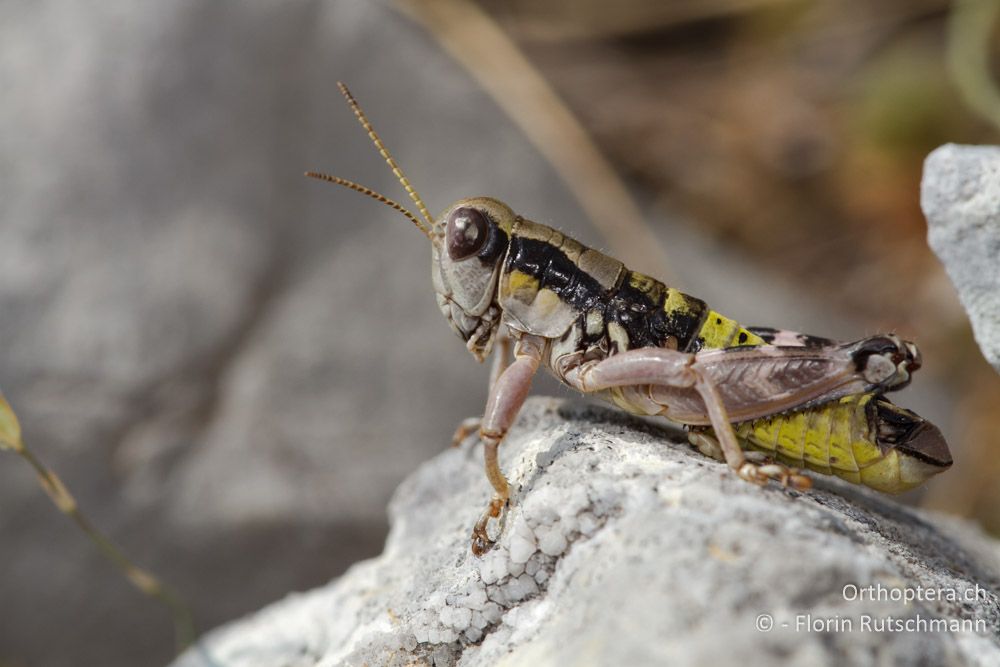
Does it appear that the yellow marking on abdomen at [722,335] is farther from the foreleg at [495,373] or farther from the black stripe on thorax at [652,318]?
Result: the foreleg at [495,373]

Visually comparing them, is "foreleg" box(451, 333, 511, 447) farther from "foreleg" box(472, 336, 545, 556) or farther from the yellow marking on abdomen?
the yellow marking on abdomen

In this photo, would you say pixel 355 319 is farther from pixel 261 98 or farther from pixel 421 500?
pixel 421 500

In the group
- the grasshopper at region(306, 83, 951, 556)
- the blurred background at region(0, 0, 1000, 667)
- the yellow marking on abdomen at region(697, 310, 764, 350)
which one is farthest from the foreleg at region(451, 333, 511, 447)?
the blurred background at region(0, 0, 1000, 667)

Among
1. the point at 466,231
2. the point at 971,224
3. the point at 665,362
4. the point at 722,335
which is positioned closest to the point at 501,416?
the point at 665,362

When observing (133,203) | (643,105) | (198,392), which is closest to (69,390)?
(198,392)

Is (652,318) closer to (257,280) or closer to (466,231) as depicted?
(466,231)
